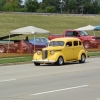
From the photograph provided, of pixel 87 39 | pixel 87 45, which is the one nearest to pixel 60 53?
pixel 87 45

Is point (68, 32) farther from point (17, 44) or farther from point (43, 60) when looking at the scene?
point (43, 60)

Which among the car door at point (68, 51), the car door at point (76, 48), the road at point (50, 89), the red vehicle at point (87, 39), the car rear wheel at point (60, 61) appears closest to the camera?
the road at point (50, 89)

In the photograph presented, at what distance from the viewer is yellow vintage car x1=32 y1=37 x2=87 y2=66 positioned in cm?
2472

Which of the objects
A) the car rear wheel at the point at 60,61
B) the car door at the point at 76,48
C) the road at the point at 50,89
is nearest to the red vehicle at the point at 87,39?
the car door at the point at 76,48

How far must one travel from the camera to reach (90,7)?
192 m

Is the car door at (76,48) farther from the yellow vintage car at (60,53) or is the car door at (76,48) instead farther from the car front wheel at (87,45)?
the car front wheel at (87,45)

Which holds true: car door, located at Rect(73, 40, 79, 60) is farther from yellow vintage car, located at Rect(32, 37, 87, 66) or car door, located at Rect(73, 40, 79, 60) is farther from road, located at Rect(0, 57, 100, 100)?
road, located at Rect(0, 57, 100, 100)

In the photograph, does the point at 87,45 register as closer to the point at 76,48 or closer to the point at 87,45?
the point at 87,45

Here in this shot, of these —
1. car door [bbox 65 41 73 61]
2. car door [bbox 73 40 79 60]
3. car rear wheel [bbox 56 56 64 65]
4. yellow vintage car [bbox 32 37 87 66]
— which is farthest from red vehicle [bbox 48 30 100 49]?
car rear wheel [bbox 56 56 64 65]

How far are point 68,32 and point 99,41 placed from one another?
3.90 m

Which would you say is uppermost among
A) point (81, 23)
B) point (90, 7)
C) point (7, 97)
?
point (90, 7)

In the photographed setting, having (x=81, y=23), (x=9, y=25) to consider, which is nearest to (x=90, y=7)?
(x=81, y=23)

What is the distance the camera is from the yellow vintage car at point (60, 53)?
24.7 meters

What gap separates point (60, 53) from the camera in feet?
82.0
